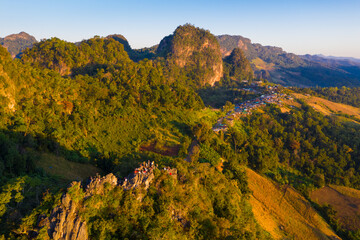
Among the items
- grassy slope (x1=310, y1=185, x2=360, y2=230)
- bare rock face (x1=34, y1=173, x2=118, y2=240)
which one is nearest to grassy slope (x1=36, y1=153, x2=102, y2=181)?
bare rock face (x1=34, y1=173, x2=118, y2=240)

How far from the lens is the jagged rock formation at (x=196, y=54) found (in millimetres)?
106512

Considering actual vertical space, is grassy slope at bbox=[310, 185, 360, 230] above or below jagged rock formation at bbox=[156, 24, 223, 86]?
below

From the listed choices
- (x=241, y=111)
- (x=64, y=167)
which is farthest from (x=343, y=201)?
(x=64, y=167)

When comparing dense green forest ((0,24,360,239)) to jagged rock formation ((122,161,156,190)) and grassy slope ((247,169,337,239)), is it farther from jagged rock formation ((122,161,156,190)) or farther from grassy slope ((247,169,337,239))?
grassy slope ((247,169,337,239))

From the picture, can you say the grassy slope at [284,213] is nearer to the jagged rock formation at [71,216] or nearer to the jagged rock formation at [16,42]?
the jagged rock formation at [71,216]

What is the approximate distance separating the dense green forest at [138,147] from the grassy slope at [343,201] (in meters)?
2.57

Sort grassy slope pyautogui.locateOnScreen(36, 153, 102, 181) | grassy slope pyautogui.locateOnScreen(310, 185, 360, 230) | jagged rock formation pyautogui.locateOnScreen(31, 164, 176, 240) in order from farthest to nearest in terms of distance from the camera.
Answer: grassy slope pyautogui.locateOnScreen(310, 185, 360, 230) < grassy slope pyautogui.locateOnScreen(36, 153, 102, 181) < jagged rock formation pyautogui.locateOnScreen(31, 164, 176, 240)

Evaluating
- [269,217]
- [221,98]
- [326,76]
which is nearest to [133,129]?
[269,217]

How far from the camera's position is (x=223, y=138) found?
1783 inches

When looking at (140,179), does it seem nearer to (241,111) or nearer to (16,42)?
(241,111)

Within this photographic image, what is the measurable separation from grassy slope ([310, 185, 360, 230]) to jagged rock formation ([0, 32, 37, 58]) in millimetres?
186301

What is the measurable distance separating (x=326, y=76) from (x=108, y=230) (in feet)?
748

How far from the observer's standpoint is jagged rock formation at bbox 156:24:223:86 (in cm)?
10651

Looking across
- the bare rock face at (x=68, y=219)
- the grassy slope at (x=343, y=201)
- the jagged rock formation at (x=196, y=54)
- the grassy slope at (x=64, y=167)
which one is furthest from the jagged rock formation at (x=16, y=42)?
the grassy slope at (x=343, y=201)
